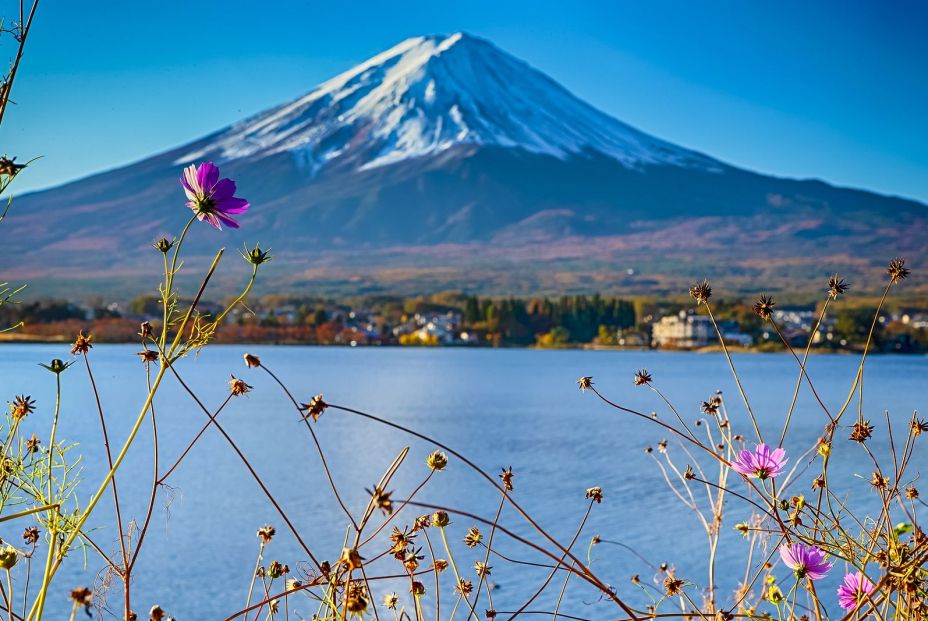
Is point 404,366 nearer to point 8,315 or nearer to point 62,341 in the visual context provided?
point 62,341

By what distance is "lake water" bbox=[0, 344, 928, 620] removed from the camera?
932cm

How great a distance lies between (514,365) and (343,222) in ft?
239

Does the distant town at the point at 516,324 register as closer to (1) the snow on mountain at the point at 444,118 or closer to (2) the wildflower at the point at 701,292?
(1) the snow on mountain at the point at 444,118

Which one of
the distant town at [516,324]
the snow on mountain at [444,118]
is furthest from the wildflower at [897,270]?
the snow on mountain at [444,118]

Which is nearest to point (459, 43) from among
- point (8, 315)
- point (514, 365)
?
point (8, 315)

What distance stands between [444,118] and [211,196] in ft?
442

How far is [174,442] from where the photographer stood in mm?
19344

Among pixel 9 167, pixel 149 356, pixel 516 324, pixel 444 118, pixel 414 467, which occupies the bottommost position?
pixel 516 324

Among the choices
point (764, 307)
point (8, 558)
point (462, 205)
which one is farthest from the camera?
point (462, 205)

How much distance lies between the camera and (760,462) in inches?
62.4

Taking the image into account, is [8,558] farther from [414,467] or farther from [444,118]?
[444,118]

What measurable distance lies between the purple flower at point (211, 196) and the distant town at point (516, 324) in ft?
214

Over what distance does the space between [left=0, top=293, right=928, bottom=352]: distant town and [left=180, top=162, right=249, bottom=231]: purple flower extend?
214ft

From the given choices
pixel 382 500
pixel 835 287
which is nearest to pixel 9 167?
pixel 382 500
